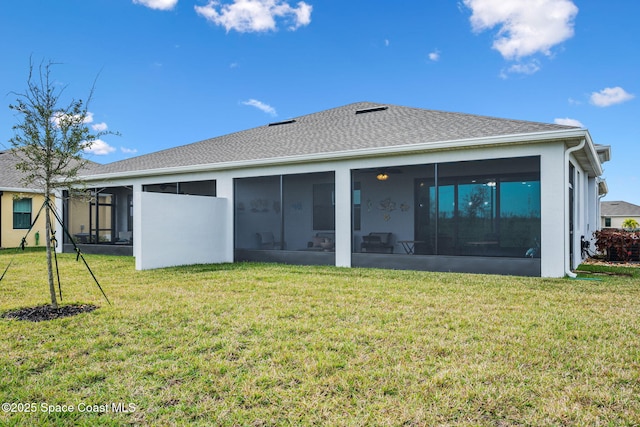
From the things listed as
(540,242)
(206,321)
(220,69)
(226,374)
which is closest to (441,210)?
(540,242)

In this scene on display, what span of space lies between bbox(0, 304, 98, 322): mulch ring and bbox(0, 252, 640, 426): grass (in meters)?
0.24

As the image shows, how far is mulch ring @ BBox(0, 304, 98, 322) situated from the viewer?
16.9 feet

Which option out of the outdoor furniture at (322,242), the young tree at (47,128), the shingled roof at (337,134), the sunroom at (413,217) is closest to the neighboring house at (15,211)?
the shingled roof at (337,134)

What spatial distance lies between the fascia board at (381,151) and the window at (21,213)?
719 cm

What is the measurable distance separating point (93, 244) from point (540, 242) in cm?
1476

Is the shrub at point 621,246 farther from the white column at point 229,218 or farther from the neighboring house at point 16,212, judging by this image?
the neighboring house at point 16,212

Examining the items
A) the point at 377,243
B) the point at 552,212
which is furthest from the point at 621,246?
the point at 377,243

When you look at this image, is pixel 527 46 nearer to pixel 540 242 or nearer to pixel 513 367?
pixel 540 242

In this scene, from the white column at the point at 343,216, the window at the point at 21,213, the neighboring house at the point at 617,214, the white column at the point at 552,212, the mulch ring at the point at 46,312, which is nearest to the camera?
the mulch ring at the point at 46,312

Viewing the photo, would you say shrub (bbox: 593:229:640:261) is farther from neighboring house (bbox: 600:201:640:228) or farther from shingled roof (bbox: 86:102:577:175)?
neighboring house (bbox: 600:201:640:228)

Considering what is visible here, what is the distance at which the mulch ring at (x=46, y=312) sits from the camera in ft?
16.9

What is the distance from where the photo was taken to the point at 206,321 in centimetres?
487

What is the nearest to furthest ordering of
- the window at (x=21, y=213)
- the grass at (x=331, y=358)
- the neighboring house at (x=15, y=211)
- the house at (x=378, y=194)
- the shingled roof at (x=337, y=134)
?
the grass at (x=331, y=358) < the house at (x=378, y=194) < the shingled roof at (x=337, y=134) < the neighboring house at (x=15, y=211) < the window at (x=21, y=213)

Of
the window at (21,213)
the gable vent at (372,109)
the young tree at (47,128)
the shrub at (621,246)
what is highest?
the gable vent at (372,109)
